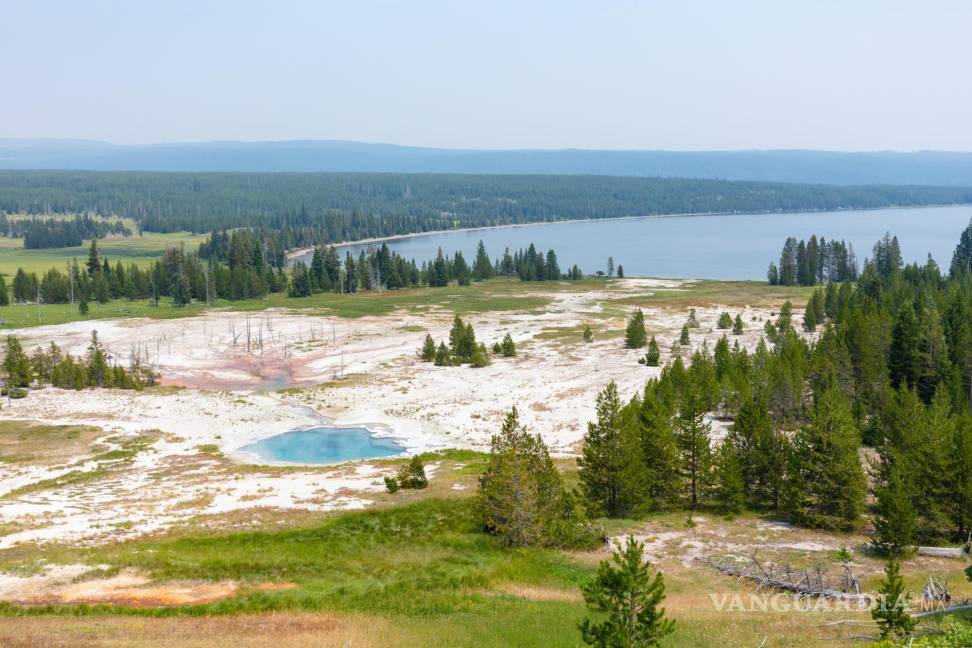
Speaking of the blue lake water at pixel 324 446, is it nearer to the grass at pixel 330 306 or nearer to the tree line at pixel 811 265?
the grass at pixel 330 306

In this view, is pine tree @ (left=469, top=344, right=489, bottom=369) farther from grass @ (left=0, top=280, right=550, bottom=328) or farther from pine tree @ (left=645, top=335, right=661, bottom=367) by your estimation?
grass @ (left=0, top=280, right=550, bottom=328)

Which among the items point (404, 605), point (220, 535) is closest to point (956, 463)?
point (404, 605)

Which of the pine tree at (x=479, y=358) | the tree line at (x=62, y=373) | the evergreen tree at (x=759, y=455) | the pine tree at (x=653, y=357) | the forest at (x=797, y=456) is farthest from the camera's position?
the pine tree at (x=479, y=358)

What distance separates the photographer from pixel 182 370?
8950 cm

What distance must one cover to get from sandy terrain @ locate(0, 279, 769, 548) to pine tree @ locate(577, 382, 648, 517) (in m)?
13.1

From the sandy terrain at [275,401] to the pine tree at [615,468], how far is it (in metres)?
13.1

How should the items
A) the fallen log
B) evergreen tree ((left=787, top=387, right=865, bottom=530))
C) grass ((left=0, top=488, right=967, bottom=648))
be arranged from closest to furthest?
1. grass ((left=0, top=488, right=967, bottom=648))
2. the fallen log
3. evergreen tree ((left=787, top=387, right=865, bottom=530))

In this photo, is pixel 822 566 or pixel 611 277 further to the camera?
pixel 611 277

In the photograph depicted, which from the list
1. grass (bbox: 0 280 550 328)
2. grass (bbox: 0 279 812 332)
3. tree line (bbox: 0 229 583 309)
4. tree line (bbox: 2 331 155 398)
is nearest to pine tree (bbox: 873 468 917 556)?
tree line (bbox: 2 331 155 398)

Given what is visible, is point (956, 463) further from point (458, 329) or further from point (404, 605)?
point (458, 329)

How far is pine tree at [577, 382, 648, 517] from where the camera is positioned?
42.2 metres

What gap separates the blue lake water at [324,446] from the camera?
197 ft

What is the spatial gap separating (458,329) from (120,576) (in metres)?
64.3

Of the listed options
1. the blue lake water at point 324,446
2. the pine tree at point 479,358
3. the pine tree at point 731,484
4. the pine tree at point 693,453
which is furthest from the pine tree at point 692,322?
the pine tree at point 731,484
